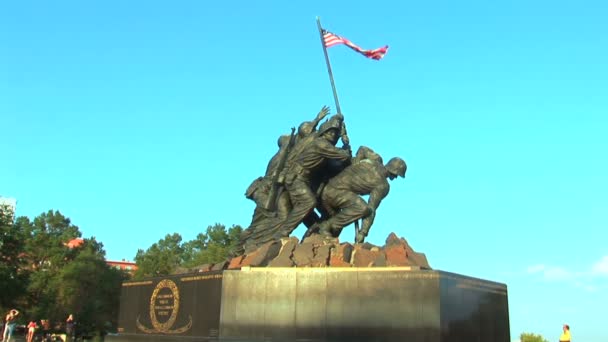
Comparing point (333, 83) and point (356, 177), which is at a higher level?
point (333, 83)

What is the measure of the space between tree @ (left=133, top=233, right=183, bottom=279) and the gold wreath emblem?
33.6 metres

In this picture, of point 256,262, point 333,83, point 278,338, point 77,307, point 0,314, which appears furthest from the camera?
point 77,307

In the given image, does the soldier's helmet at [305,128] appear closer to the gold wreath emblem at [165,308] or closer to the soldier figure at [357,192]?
the soldier figure at [357,192]

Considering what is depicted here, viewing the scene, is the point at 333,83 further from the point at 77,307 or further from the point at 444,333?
the point at 77,307

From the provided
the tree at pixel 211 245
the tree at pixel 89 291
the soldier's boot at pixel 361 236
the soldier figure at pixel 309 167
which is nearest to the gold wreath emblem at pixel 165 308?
the soldier figure at pixel 309 167

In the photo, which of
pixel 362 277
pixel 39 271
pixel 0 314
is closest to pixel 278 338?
pixel 362 277

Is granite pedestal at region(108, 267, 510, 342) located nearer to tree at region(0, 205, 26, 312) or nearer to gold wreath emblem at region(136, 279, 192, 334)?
gold wreath emblem at region(136, 279, 192, 334)

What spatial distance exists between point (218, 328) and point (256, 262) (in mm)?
1308

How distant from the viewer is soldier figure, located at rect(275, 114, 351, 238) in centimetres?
1259

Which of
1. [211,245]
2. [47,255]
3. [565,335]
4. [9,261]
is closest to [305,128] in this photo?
[565,335]

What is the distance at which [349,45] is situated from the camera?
631 inches

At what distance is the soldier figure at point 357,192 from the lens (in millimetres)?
12375

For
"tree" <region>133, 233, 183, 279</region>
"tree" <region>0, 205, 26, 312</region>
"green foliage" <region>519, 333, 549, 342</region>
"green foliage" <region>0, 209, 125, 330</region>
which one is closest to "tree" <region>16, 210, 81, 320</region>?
"green foliage" <region>0, 209, 125, 330</region>

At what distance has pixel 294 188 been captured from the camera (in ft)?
41.8
